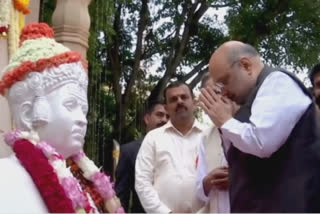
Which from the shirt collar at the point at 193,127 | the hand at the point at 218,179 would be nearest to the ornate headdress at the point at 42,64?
the hand at the point at 218,179

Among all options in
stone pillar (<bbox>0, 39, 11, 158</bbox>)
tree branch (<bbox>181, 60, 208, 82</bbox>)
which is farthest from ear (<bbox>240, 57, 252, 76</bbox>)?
tree branch (<bbox>181, 60, 208, 82</bbox>)

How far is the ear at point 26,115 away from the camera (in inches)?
107

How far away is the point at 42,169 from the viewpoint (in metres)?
2.58

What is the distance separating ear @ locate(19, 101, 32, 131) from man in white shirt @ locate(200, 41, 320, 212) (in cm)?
105

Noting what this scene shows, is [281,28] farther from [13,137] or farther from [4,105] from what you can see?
[13,137]

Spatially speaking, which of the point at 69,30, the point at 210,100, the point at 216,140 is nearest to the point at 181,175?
the point at 216,140

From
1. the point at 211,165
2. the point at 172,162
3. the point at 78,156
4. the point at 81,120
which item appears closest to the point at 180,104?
the point at 172,162

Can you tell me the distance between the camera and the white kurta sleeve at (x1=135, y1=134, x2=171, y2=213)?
474cm

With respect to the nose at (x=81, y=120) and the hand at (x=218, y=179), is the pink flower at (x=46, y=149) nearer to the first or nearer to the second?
the nose at (x=81, y=120)

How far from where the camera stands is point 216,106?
3527 mm

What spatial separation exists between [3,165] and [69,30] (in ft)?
11.6

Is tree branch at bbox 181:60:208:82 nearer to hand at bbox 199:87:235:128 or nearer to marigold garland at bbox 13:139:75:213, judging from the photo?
hand at bbox 199:87:235:128

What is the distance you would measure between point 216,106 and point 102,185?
2.86ft

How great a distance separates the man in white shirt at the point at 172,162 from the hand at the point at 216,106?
3.83ft
